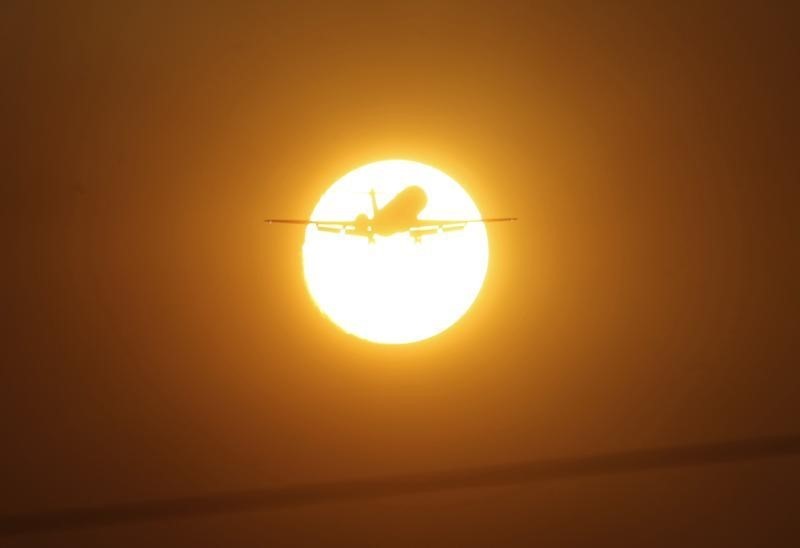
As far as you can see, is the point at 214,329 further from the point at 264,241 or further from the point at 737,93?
the point at 737,93

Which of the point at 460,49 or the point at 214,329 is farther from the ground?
the point at 460,49

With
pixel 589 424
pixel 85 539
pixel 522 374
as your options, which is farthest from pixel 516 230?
pixel 85 539

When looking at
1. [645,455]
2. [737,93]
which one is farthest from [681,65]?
[645,455]

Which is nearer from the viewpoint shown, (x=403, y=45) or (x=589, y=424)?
(x=403, y=45)

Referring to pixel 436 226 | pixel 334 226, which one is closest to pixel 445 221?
pixel 436 226

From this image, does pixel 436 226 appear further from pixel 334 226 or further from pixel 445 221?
pixel 334 226

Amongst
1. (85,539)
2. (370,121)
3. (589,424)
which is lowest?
(85,539)

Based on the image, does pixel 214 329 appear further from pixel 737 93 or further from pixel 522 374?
pixel 737 93
